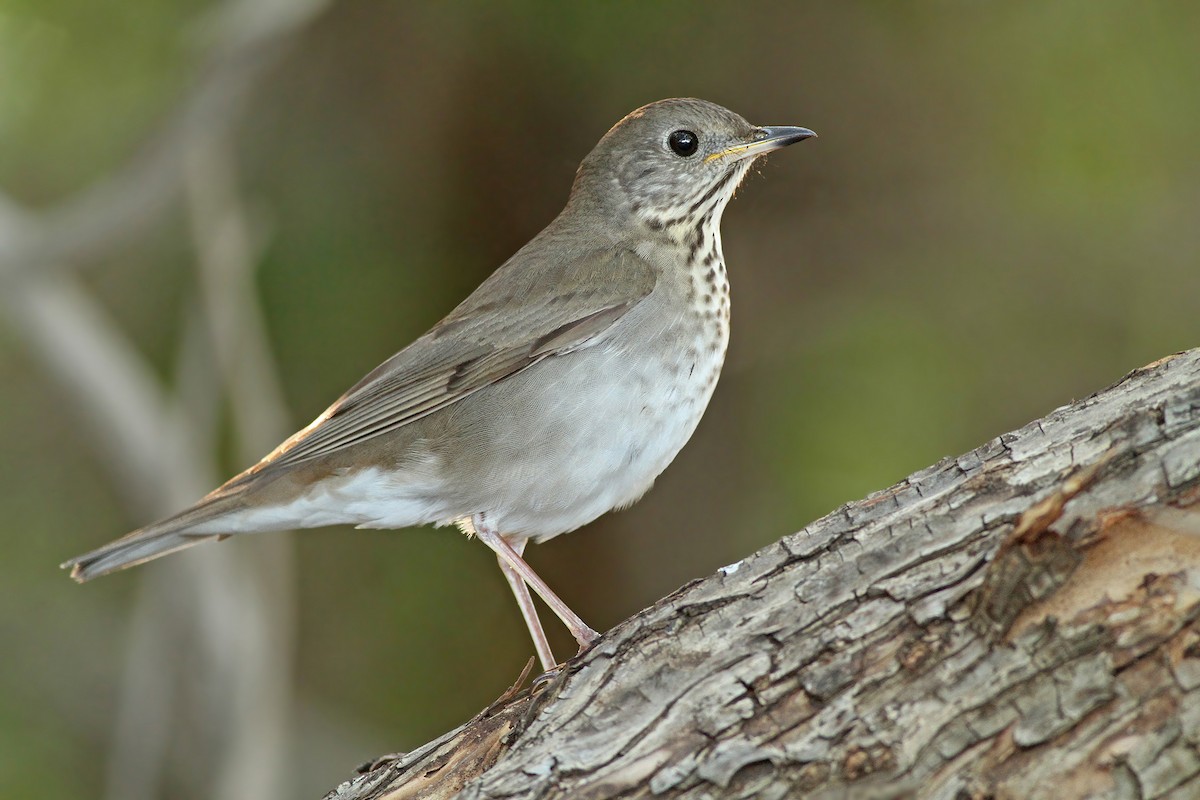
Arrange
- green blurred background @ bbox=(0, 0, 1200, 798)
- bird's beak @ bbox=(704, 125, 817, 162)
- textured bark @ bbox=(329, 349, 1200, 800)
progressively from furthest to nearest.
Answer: green blurred background @ bbox=(0, 0, 1200, 798) → bird's beak @ bbox=(704, 125, 817, 162) → textured bark @ bbox=(329, 349, 1200, 800)

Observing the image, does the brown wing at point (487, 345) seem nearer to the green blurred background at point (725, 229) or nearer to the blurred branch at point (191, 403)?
the blurred branch at point (191, 403)

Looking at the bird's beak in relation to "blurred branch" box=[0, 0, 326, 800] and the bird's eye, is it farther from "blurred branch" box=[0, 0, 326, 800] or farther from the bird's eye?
"blurred branch" box=[0, 0, 326, 800]

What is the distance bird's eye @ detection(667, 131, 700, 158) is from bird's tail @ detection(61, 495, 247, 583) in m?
2.25

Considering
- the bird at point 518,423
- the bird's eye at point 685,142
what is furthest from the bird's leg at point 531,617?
the bird's eye at point 685,142

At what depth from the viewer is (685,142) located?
16.9ft

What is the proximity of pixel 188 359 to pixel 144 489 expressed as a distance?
0.76 m

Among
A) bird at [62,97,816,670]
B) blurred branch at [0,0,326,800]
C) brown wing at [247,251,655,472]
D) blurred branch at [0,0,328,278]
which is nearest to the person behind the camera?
bird at [62,97,816,670]

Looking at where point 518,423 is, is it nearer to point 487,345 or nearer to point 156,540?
point 487,345

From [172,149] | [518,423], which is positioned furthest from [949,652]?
[172,149]

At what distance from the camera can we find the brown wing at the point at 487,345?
4.59 metres

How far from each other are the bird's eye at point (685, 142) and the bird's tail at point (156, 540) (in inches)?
88.6

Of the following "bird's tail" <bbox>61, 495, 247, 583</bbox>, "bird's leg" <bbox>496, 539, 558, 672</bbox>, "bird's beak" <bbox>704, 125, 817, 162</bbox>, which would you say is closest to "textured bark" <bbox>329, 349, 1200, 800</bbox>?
"bird's leg" <bbox>496, 539, 558, 672</bbox>

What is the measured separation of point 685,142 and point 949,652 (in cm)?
286

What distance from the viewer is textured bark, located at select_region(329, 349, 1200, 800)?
2.72 m
